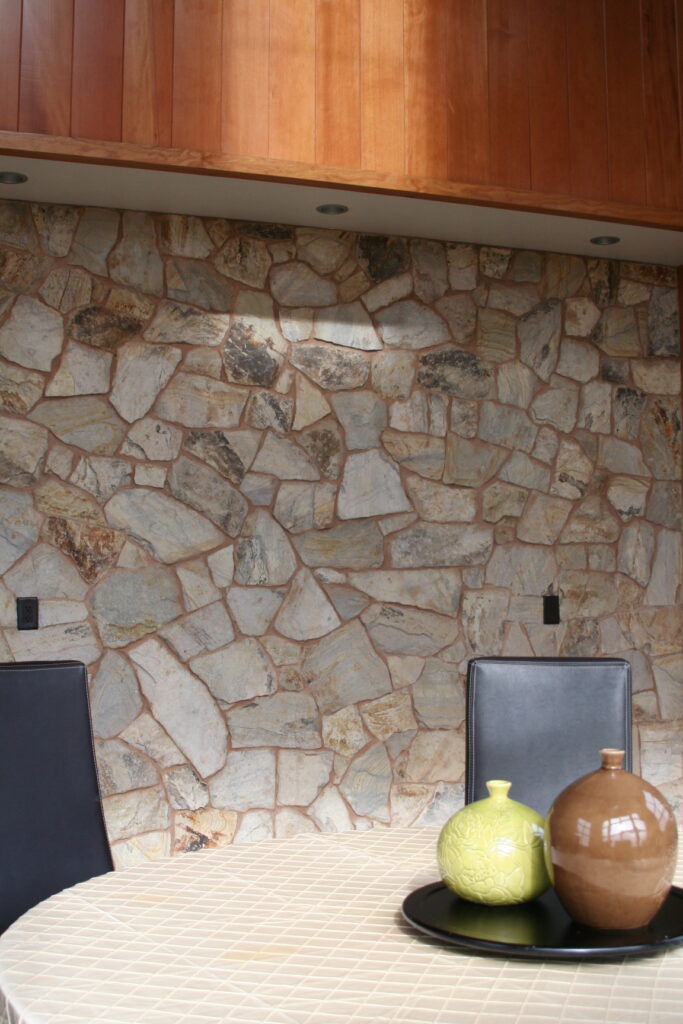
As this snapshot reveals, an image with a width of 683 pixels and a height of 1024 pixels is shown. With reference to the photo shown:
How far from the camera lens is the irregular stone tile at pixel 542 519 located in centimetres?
379

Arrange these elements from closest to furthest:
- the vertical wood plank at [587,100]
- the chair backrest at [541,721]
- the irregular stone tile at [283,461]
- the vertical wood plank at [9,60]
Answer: the chair backrest at [541,721], the vertical wood plank at [9,60], the vertical wood plank at [587,100], the irregular stone tile at [283,461]

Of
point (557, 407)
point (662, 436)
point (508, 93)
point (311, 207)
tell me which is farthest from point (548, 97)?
point (662, 436)

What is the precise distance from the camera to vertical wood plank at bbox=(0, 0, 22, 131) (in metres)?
2.83

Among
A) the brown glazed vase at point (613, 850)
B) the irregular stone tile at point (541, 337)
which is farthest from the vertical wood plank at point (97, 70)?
the brown glazed vase at point (613, 850)

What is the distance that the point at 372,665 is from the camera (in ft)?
11.7

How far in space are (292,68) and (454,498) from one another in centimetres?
148

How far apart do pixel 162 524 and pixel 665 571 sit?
1.88 m

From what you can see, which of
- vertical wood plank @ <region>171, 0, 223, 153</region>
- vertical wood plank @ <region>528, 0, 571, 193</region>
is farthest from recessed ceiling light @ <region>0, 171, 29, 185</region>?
vertical wood plank @ <region>528, 0, 571, 193</region>

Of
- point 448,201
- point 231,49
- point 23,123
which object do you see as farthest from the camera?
point 448,201

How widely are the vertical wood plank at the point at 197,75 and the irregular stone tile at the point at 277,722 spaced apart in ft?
5.58

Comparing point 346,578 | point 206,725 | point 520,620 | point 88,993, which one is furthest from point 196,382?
point 88,993

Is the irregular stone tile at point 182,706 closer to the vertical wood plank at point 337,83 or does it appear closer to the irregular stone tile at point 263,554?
the irregular stone tile at point 263,554

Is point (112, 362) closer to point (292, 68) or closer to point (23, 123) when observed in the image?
point (23, 123)

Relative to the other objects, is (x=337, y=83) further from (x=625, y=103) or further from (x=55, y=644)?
(x=55, y=644)
